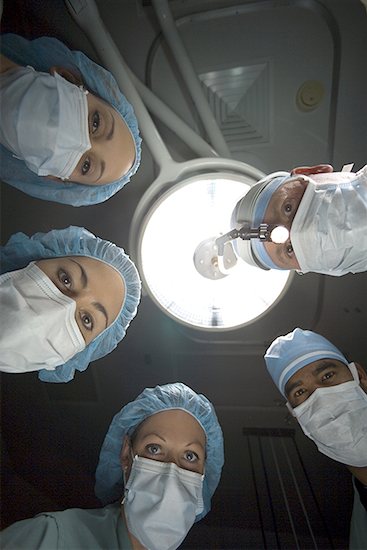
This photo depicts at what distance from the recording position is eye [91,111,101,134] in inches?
51.2

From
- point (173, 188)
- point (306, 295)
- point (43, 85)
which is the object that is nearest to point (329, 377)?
point (306, 295)

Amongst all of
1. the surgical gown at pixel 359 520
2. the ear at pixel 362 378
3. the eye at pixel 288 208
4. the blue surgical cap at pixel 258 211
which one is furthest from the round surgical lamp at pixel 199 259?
the surgical gown at pixel 359 520

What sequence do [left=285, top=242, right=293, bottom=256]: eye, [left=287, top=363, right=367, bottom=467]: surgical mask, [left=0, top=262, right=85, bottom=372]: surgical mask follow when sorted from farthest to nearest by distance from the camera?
[left=287, top=363, right=367, bottom=467]: surgical mask < [left=285, top=242, right=293, bottom=256]: eye < [left=0, top=262, right=85, bottom=372]: surgical mask

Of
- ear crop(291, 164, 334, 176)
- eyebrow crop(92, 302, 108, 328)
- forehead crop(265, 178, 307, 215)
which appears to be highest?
ear crop(291, 164, 334, 176)

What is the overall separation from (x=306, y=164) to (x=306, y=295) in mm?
519


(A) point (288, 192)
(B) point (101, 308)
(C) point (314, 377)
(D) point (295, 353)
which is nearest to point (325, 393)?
(C) point (314, 377)

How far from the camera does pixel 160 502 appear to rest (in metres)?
1.33

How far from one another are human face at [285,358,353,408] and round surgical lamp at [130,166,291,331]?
28cm

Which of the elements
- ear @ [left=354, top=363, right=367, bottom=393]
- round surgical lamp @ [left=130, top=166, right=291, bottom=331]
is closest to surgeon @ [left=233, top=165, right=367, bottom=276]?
round surgical lamp @ [left=130, top=166, right=291, bottom=331]

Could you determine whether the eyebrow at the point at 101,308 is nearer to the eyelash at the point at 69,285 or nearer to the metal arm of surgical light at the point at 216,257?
the eyelash at the point at 69,285

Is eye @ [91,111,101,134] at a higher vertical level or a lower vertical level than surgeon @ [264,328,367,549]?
higher

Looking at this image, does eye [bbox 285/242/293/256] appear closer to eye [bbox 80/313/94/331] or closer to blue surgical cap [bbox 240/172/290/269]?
blue surgical cap [bbox 240/172/290/269]

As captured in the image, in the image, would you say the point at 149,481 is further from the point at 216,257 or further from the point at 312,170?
the point at 312,170

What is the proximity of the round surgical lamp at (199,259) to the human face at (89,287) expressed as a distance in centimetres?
13
